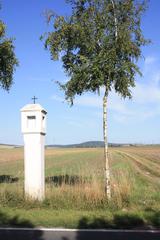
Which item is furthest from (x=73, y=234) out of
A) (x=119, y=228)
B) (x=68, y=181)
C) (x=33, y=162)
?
(x=68, y=181)

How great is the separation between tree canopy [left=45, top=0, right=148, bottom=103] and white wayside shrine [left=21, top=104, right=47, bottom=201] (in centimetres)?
119

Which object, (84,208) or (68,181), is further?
(68,181)

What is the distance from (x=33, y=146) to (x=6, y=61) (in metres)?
4.75

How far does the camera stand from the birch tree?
11.9m

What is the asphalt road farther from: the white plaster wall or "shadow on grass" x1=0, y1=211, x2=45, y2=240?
the white plaster wall

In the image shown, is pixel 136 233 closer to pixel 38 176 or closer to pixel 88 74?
pixel 38 176

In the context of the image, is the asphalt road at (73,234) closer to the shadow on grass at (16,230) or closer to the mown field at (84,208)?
the shadow on grass at (16,230)

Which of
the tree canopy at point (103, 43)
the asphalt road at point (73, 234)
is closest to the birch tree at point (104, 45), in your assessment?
the tree canopy at point (103, 43)

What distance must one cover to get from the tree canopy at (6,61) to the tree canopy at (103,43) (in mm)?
3001

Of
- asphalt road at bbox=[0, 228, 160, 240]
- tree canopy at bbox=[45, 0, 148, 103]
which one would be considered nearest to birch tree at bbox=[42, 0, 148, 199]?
tree canopy at bbox=[45, 0, 148, 103]

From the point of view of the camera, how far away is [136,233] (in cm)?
848

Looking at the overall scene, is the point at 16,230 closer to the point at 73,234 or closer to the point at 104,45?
the point at 73,234

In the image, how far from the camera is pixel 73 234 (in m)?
8.30

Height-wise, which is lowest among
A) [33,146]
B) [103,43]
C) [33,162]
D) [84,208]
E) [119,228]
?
[119,228]
